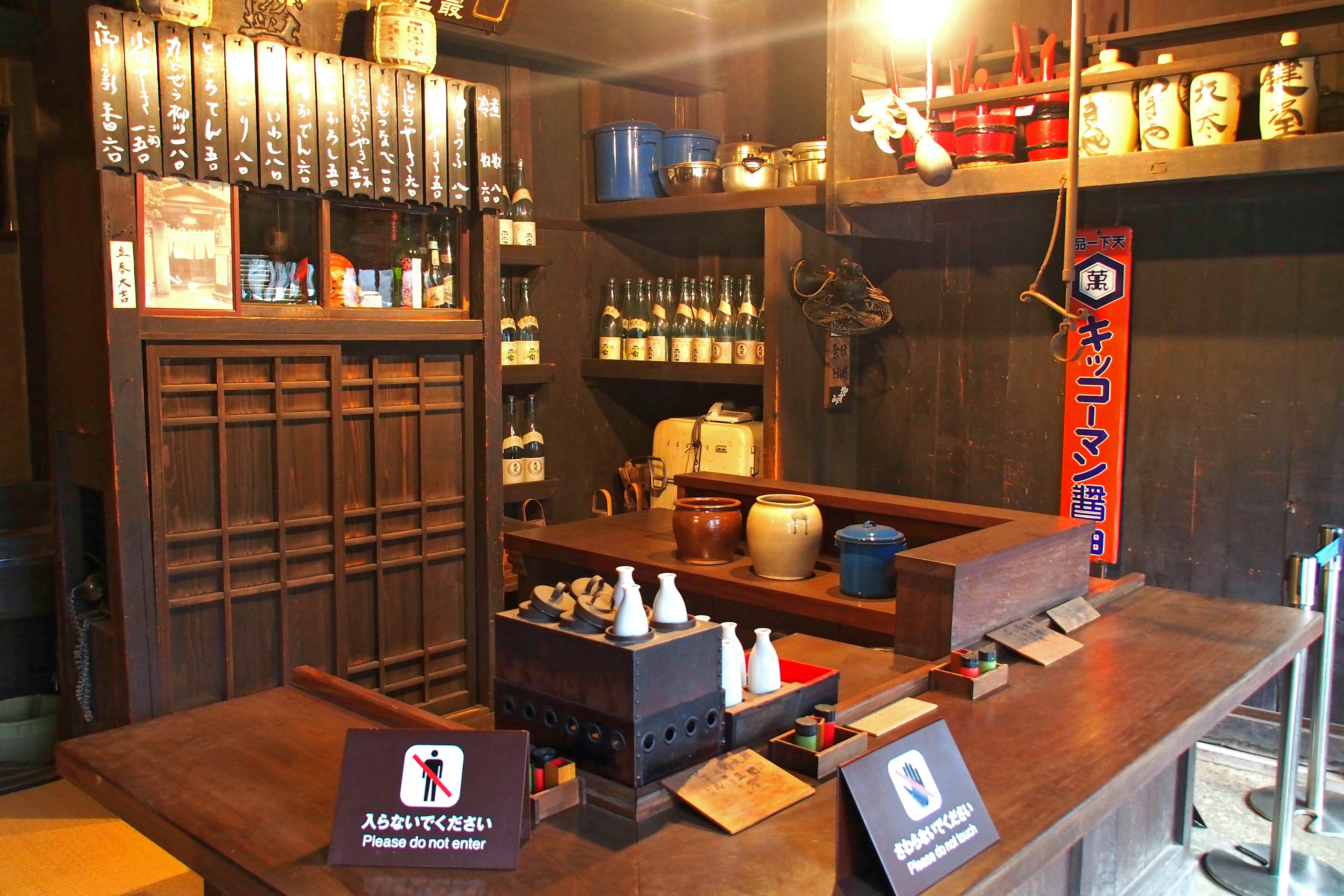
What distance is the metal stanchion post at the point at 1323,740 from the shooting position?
9.25 feet

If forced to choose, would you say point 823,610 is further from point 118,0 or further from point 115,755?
point 118,0

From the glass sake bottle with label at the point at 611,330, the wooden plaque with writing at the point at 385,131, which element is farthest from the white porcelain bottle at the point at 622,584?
the glass sake bottle with label at the point at 611,330

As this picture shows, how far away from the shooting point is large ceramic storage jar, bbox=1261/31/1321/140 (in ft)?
9.23

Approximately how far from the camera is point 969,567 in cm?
211

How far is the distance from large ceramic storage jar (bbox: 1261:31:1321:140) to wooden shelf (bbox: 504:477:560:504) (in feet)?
9.23

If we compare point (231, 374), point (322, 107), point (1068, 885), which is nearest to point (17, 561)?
point (231, 374)

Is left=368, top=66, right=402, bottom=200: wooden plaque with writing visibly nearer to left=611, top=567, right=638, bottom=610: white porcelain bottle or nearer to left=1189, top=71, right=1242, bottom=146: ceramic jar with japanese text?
left=611, top=567, right=638, bottom=610: white porcelain bottle

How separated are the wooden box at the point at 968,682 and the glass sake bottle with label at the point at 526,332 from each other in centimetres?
272

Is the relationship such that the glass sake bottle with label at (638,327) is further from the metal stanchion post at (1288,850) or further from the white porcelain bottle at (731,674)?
the white porcelain bottle at (731,674)

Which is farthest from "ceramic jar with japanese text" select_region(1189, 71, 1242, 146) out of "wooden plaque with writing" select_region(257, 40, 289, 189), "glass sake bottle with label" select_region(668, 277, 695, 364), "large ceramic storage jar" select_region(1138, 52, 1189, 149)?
"wooden plaque with writing" select_region(257, 40, 289, 189)

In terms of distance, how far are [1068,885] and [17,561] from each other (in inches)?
124

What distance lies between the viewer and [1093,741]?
66.7 inches

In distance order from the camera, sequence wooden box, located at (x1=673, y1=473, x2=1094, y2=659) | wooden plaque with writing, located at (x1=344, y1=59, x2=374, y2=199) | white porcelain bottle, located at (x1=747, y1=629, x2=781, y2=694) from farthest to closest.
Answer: wooden plaque with writing, located at (x1=344, y1=59, x2=374, y2=199), wooden box, located at (x1=673, y1=473, x2=1094, y2=659), white porcelain bottle, located at (x1=747, y1=629, x2=781, y2=694)

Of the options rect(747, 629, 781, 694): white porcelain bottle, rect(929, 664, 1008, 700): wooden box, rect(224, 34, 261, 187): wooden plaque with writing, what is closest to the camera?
rect(747, 629, 781, 694): white porcelain bottle
